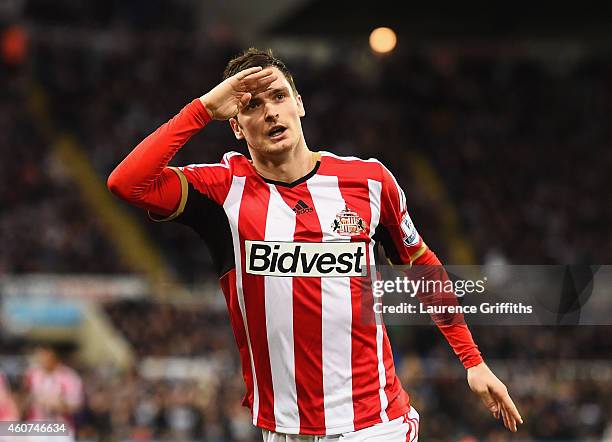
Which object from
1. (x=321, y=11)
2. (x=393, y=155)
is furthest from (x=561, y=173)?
(x=321, y=11)

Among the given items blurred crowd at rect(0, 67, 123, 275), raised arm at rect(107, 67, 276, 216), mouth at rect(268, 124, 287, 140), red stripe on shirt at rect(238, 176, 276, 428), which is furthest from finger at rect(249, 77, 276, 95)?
blurred crowd at rect(0, 67, 123, 275)

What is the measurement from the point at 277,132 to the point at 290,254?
1.42 feet

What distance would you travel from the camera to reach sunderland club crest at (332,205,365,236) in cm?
361

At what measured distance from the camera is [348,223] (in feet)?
11.9

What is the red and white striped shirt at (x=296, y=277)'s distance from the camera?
3508 mm

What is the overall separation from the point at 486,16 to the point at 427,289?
19.1 m

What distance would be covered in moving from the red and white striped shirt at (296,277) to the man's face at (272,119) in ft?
0.49

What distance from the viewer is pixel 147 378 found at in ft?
39.6

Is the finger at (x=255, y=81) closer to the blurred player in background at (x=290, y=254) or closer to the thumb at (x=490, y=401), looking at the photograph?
the blurred player in background at (x=290, y=254)

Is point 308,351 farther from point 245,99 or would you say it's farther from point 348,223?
point 245,99

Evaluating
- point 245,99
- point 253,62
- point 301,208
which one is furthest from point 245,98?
point 301,208

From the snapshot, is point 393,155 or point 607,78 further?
point 607,78

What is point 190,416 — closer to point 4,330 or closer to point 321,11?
point 4,330

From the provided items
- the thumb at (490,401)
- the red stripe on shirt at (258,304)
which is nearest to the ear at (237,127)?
the red stripe on shirt at (258,304)
